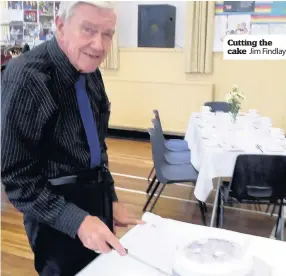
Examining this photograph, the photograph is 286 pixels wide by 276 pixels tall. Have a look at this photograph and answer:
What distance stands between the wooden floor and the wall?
117cm

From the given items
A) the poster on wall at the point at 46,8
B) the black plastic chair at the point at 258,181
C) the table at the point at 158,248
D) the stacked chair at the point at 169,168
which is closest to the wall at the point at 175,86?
the poster on wall at the point at 46,8

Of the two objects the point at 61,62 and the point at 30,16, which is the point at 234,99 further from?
the point at 30,16

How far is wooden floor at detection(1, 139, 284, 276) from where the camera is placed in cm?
281

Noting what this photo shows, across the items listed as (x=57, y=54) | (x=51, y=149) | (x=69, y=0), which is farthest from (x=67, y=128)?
(x=69, y=0)

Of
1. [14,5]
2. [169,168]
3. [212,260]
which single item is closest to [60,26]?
[212,260]

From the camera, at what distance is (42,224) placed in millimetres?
1203

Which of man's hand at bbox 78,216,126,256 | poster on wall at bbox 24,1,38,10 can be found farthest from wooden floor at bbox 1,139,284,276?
poster on wall at bbox 24,1,38,10

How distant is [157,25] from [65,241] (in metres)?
4.83

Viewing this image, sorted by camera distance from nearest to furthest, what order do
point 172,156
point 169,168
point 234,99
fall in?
point 169,168 < point 234,99 < point 172,156

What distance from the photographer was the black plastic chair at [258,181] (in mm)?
2744

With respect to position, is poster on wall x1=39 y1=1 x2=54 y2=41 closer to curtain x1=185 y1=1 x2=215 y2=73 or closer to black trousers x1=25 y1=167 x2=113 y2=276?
curtain x1=185 y1=1 x2=215 y2=73

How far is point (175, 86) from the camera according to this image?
19.1ft

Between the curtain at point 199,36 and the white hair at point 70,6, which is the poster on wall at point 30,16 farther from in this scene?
the white hair at point 70,6

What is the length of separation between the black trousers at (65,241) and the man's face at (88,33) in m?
0.35
